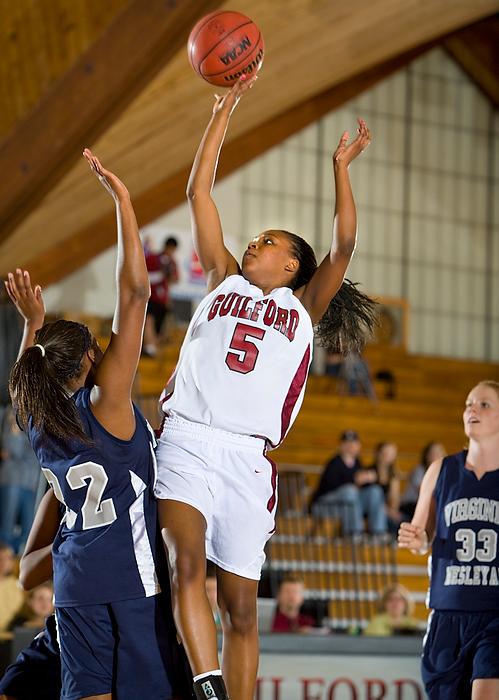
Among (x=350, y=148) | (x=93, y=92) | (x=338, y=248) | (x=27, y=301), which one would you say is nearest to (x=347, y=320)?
(x=338, y=248)

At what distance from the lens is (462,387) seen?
16500 mm

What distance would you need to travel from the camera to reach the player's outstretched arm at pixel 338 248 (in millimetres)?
3998

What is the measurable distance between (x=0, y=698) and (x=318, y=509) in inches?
295

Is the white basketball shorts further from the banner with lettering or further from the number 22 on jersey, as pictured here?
the banner with lettering

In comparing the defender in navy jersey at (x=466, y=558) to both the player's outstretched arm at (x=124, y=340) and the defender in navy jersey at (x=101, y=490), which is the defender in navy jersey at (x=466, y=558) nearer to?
the defender in navy jersey at (x=101, y=490)

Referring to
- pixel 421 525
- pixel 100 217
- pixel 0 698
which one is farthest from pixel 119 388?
pixel 100 217

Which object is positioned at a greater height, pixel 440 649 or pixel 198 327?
pixel 198 327

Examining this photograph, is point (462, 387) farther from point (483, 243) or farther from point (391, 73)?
point (391, 73)

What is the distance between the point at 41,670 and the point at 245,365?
117 centimetres

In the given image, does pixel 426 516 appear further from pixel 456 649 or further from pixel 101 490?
pixel 101 490

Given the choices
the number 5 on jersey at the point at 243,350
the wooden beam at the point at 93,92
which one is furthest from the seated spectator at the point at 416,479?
the number 5 on jersey at the point at 243,350

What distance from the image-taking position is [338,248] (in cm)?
399

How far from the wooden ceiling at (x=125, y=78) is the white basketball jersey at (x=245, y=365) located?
4604mm

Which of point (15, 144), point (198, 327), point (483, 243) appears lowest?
point (198, 327)
